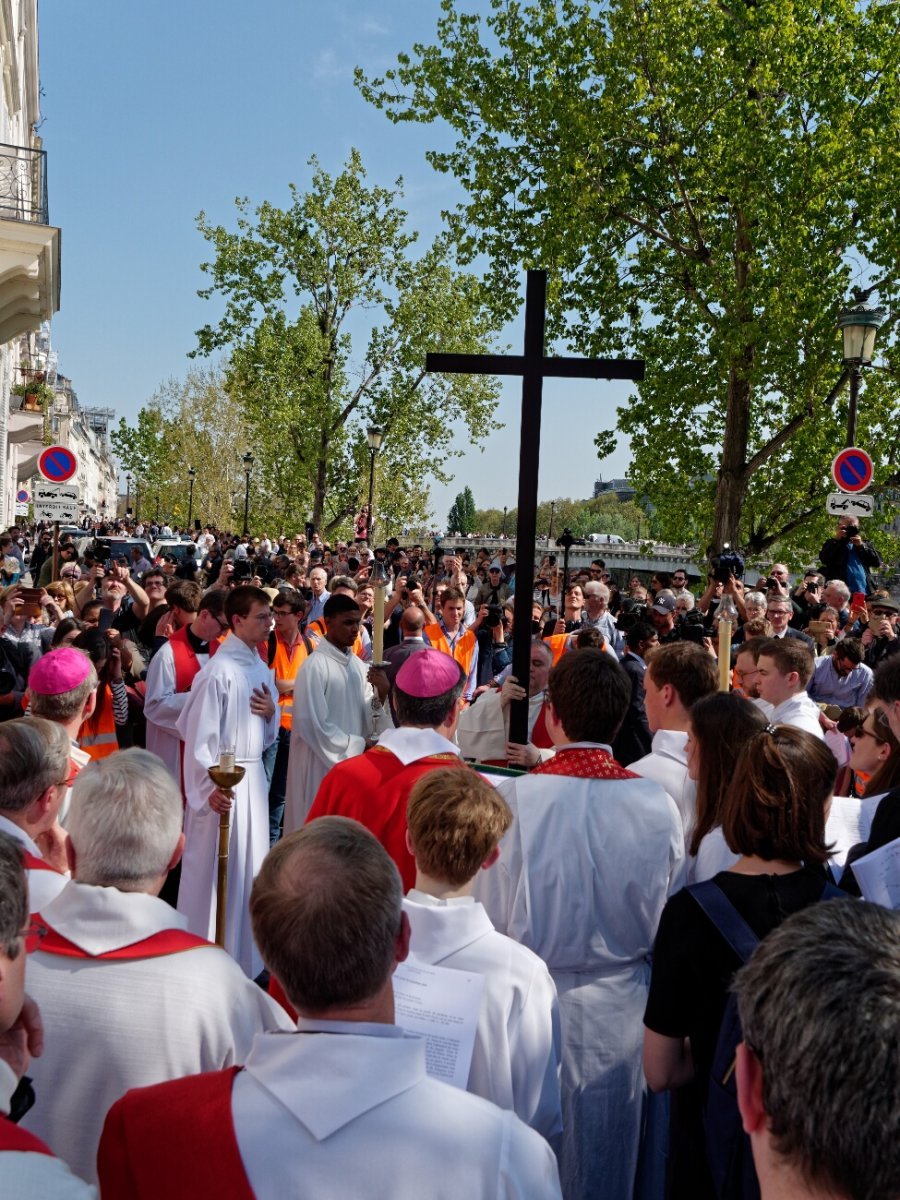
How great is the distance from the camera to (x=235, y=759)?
6.00 meters

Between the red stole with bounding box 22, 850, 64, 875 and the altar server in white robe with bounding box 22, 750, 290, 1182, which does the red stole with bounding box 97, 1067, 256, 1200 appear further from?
the red stole with bounding box 22, 850, 64, 875

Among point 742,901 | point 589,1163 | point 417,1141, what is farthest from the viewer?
point 589,1163

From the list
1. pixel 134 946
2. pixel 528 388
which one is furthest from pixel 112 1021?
pixel 528 388

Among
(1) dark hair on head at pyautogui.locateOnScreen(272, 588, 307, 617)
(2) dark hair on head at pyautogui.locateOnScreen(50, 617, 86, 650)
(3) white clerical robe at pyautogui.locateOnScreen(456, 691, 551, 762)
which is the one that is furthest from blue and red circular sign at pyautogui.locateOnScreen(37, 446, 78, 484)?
(3) white clerical robe at pyautogui.locateOnScreen(456, 691, 551, 762)

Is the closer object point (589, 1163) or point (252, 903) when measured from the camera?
point (252, 903)

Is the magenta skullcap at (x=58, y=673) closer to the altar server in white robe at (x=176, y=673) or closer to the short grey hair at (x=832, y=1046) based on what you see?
the altar server in white robe at (x=176, y=673)

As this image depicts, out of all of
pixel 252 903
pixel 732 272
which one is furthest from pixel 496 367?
pixel 732 272

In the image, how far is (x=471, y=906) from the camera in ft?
9.09

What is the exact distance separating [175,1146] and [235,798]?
444 cm

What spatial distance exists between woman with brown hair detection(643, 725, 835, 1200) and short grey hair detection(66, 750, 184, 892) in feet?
4.02

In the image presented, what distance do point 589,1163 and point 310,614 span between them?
9.78 meters

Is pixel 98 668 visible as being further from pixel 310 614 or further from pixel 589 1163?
pixel 310 614

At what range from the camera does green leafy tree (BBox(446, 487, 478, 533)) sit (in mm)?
148625

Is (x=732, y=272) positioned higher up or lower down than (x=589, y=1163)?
higher up
